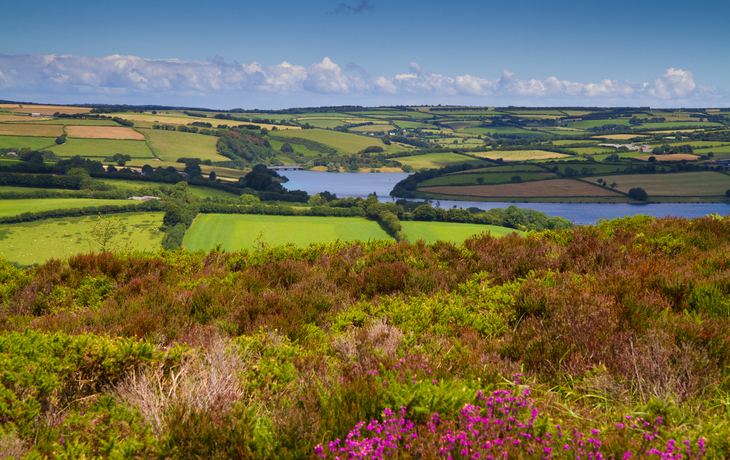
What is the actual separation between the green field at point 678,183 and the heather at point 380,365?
123 m

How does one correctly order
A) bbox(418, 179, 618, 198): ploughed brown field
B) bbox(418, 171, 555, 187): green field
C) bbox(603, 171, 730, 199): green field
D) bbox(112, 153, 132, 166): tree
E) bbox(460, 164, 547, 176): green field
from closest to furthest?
bbox(603, 171, 730, 199): green field < bbox(418, 179, 618, 198): ploughed brown field < bbox(418, 171, 555, 187): green field < bbox(460, 164, 547, 176): green field < bbox(112, 153, 132, 166): tree

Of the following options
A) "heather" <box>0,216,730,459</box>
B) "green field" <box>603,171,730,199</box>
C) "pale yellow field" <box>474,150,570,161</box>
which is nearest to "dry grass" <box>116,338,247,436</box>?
"heather" <box>0,216,730,459</box>

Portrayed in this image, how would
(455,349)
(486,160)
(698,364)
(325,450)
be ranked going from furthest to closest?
(486,160), (455,349), (698,364), (325,450)

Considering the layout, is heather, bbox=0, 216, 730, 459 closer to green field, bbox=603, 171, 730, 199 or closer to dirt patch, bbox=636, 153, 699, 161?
green field, bbox=603, 171, 730, 199

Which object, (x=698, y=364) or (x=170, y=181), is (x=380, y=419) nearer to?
(x=698, y=364)

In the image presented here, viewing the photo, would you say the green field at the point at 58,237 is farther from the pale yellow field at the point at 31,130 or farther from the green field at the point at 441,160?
the green field at the point at 441,160

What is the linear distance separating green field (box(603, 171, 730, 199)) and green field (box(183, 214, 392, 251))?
7893cm

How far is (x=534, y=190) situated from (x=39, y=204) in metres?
134

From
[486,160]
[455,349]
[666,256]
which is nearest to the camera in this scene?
[455,349]

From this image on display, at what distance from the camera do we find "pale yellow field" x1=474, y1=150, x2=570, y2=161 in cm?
15962

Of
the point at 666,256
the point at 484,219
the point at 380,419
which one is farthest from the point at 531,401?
the point at 484,219

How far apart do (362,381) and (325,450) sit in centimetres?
72

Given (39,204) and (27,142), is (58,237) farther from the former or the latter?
(27,142)

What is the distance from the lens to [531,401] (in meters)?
3.04
